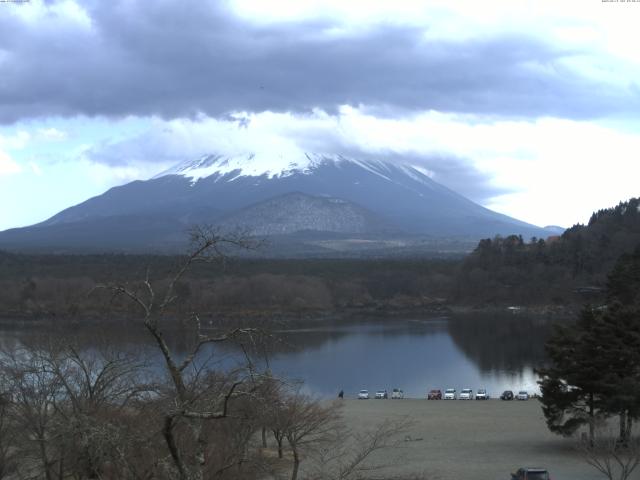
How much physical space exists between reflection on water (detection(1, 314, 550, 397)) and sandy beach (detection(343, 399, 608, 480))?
379 cm

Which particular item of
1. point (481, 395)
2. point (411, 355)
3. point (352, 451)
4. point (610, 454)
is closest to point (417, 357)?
point (411, 355)

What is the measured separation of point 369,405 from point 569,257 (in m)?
55.2

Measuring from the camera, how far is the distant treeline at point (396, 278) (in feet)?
221

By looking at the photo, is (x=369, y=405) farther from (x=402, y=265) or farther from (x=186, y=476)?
(x=402, y=265)

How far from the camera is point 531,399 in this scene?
27875 millimetres

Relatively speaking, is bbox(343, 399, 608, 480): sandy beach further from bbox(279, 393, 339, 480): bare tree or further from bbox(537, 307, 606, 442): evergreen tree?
bbox(279, 393, 339, 480): bare tree

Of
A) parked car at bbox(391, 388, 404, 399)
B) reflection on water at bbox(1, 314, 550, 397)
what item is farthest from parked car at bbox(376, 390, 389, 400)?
reflection on water at bbox(1, 314, 550, 397)

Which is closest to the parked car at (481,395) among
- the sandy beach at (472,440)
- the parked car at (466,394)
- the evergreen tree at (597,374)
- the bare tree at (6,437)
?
the parked car at (466,394)

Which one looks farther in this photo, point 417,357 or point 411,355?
point 411,355

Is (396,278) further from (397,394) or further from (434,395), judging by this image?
(434,395)

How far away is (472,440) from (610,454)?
21.9 feet

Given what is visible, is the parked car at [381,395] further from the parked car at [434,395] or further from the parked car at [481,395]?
the parked car at [481,395]

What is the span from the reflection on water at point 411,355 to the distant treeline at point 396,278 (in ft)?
46.9

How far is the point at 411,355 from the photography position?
4166 cm
